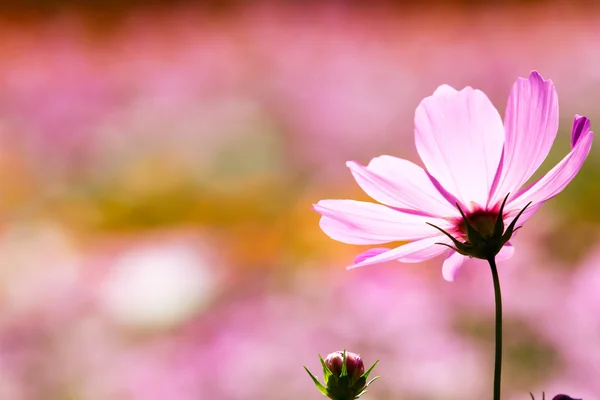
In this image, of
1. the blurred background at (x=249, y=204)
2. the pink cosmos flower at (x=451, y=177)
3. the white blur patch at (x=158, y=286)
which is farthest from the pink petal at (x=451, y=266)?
the white blur patch at (x=158, y=286)

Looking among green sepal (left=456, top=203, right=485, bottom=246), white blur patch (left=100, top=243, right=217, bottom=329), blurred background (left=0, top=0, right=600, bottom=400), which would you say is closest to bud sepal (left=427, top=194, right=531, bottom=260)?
green sepal (left=456, top=203, right=485, bottom=246)

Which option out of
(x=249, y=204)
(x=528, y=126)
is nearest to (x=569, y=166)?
(x=528, y=126)

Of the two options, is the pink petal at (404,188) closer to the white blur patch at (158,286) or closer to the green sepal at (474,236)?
the green sepal at (474,236)

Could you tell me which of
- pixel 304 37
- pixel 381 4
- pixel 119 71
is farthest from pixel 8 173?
pixel 381 4

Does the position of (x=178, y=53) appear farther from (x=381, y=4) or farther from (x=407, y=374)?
(x=407, y=374)

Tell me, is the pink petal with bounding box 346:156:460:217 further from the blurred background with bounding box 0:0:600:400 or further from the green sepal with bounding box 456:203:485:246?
the blurred background with bounding box 0:0:600:400

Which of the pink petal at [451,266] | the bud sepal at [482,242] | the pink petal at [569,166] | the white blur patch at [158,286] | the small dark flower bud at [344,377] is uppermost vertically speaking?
the white blur patch at [158,286]
